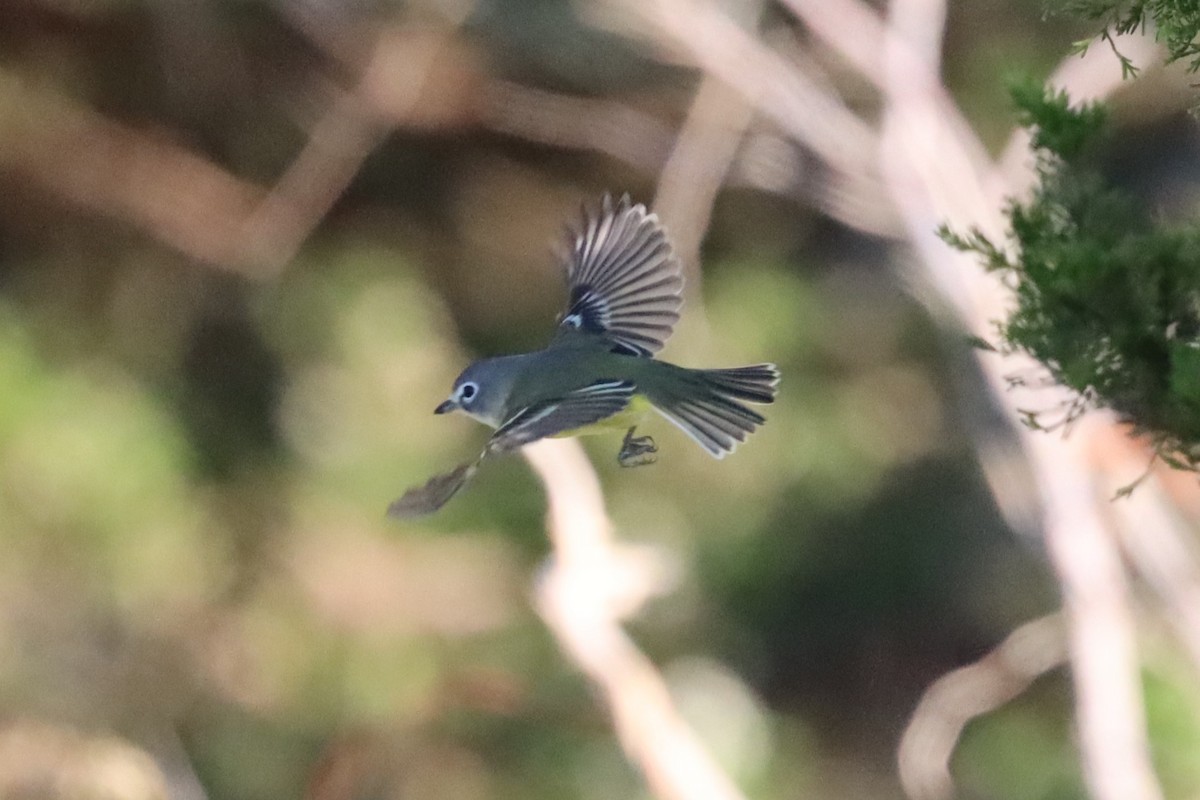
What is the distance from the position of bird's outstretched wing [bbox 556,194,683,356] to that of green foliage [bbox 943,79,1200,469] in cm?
10

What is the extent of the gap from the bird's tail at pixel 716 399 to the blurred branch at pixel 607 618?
0.46 meters

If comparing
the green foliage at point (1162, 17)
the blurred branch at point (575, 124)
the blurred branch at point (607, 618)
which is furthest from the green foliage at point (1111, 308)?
the blurred branch at point (575, 124)

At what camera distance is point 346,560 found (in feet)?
3.77

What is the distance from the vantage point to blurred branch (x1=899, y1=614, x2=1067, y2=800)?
1.33m

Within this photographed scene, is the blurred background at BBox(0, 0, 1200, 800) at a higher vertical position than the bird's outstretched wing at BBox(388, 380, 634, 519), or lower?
higher

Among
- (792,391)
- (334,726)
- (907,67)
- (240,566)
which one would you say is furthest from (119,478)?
(907,67)

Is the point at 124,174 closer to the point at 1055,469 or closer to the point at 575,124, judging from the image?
the point at 575,124

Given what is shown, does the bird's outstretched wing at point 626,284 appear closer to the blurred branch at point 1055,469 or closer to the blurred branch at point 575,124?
the blurred branch at point 1055,469

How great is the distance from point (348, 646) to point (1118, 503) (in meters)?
0.67

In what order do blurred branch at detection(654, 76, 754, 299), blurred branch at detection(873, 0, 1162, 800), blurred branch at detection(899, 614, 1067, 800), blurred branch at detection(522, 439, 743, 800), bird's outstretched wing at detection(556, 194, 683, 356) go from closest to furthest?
1. bird's outstretched wing at detection(556, 194, 683, 356)
2. blurred branch at detection(522, 439, 743, 800)
3. blurred branch at detection(873, 0, 1162, 800)
4. blurred branch at detection(654, 76, 754, 299)
5. blurred branch at detection(899, 614, 1067, 800)

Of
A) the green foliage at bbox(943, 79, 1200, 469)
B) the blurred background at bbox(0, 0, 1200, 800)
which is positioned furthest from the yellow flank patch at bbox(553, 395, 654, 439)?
the blurred background at bbox(0, 0, 1200, 800)

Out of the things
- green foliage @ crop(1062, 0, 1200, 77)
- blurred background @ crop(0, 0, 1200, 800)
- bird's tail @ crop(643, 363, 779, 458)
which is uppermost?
blurred background @ crop(0, 0, 1200, 800)

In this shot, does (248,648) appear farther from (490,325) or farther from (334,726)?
(490,325)

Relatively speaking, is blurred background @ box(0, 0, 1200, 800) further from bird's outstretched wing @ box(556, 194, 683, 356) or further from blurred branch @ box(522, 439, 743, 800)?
bird's outstretched wing @ box(556, 194, 683, 356)
